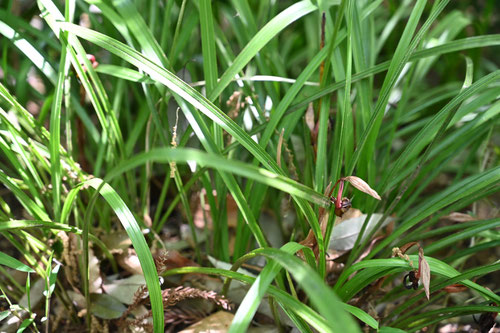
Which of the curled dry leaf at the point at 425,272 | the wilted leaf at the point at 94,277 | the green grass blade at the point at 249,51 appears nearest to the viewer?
the curled dry leaf at the point at 425,272

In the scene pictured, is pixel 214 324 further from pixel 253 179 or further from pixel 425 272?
pixel 425 272

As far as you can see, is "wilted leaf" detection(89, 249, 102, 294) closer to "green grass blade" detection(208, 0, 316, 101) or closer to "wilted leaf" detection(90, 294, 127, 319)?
"wilted leaf" detection(90, 294, 127, 319)

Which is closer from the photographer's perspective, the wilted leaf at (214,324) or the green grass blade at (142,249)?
the green grass blade at (142,249)

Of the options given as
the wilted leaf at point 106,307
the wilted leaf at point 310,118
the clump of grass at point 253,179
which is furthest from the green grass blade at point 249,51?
the wilted leaf at point 106,307

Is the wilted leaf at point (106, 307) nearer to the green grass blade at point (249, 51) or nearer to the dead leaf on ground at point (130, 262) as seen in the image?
the dead leaf on ground at point (130, 262)

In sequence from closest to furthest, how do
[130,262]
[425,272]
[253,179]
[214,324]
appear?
[425,272], [253,179], [214,324], [130,262]

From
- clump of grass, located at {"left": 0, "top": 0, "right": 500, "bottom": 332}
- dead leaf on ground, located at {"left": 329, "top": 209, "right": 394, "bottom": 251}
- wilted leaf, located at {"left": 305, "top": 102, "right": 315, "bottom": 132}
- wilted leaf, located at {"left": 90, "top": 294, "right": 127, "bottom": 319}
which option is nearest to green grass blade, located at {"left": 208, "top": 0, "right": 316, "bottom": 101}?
clump of grass, located at {"left": 0, "top": 0, "right": 500, "bottom": 332}

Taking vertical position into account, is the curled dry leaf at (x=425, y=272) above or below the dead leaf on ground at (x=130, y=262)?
above

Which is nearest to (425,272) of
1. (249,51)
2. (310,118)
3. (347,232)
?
(347,232)

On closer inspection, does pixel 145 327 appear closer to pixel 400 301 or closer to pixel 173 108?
pixel 173 108

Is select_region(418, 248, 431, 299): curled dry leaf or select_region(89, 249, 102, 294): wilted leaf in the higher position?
select_region(418, 248, 431, 299): curled dry leaf

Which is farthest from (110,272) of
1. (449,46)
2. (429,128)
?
(449,46)

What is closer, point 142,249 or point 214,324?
point 142,249
